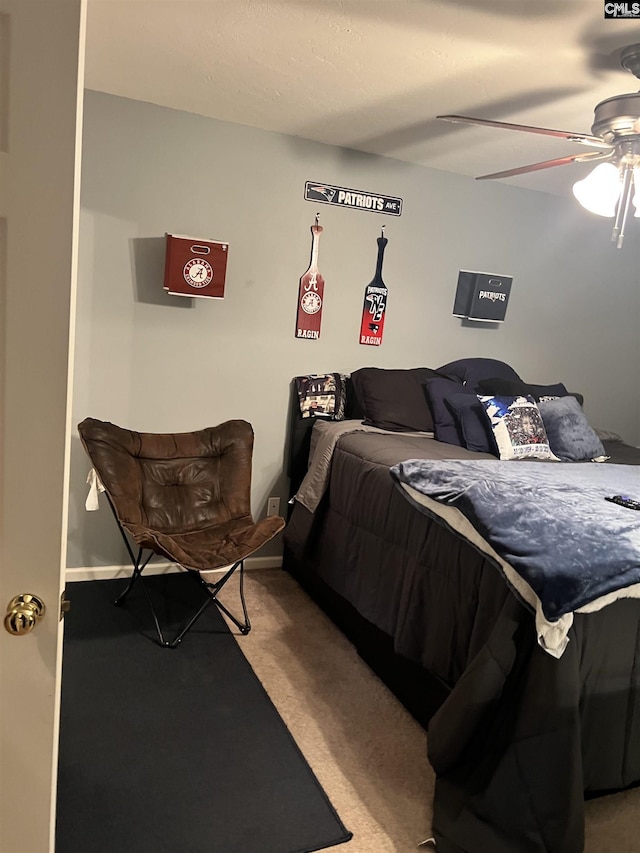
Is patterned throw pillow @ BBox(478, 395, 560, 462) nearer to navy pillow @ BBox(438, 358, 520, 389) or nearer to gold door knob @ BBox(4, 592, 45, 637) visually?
navy pillow @ BBox(438, 358, 520, 389)

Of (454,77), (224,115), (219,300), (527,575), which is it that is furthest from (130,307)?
(527,575)

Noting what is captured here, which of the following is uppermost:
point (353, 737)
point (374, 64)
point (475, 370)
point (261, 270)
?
point (374, 64)

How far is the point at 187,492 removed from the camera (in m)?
2.99

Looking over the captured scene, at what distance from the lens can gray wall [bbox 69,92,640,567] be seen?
295 centimetres

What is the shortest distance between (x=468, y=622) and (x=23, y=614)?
4.59 feet

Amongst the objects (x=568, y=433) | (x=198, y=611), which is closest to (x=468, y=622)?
(x=198, y=611)

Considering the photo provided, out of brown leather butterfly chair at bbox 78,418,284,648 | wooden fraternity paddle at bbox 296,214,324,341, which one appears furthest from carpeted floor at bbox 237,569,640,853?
wooden fraternity paddle at bbox 296,214,324,341

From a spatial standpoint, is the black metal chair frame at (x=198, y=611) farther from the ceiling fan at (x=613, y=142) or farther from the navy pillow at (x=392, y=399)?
the ceiling fan at (x=613, y=142)

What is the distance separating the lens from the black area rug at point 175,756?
66.7 inches

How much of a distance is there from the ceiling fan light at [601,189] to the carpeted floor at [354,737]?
1.96 metres

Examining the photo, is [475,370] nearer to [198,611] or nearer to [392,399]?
[392,399]

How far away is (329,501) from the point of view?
9.87 feet

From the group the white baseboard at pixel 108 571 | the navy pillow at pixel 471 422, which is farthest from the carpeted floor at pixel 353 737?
the navy pillow at pixel 471 422

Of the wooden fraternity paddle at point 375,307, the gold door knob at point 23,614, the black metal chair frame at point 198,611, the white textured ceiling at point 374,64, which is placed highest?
the white textured ceiling at point 374,64
